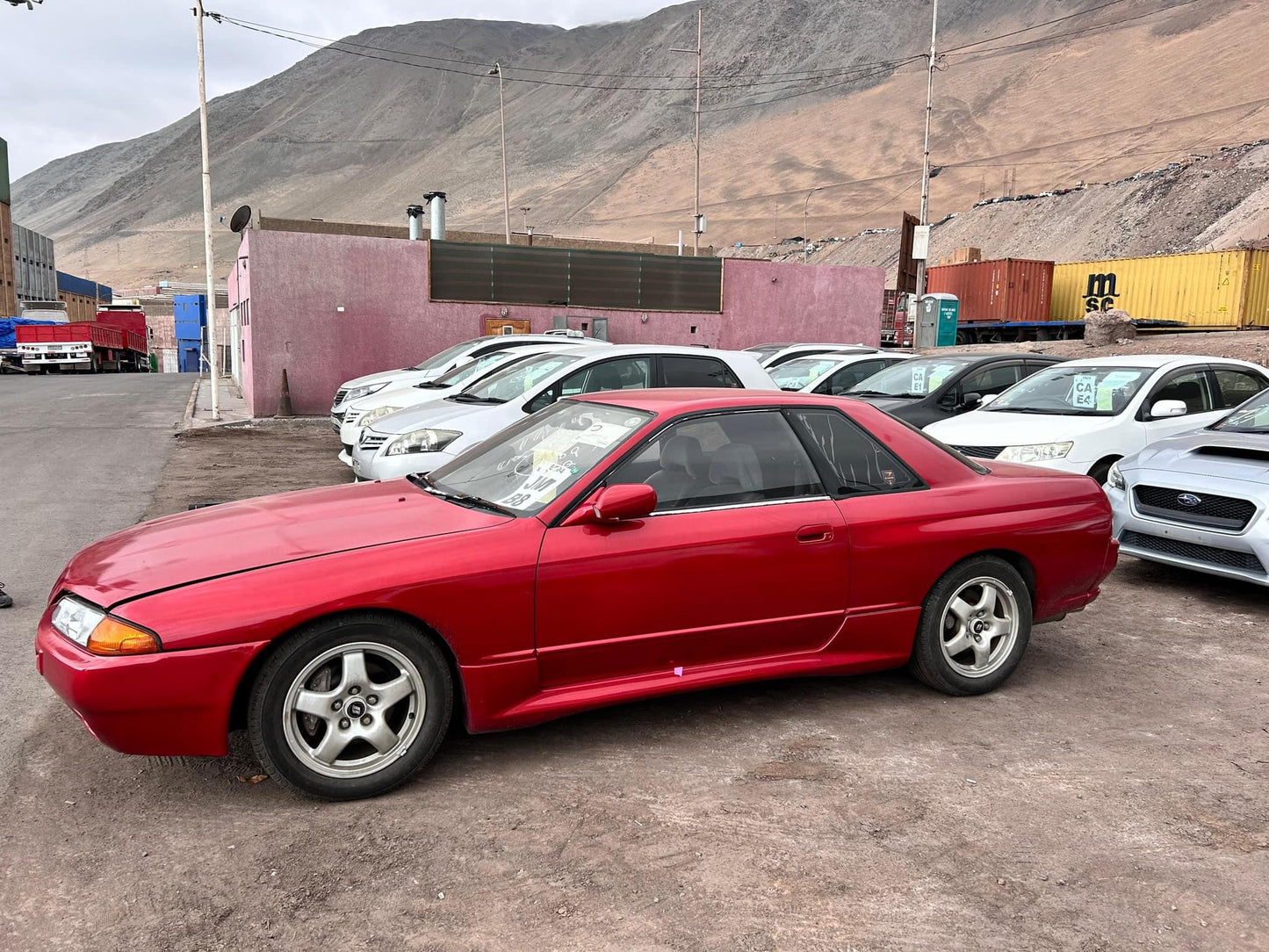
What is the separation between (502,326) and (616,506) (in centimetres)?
1841

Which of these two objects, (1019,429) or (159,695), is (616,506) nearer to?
(159,695)

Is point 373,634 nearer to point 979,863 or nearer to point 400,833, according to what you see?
point 400,833

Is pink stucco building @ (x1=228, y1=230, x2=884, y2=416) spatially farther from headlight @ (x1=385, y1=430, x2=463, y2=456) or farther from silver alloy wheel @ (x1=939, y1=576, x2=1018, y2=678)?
silver alloy wheel @ (x1=939, y1=576, x2=1018, y2=678)

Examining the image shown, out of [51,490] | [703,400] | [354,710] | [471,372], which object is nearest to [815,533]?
[703,400]

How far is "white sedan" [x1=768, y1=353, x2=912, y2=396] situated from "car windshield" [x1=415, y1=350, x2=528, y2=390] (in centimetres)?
342

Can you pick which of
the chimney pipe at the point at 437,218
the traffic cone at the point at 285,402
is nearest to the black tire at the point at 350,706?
the traffic cone at the point at 285,402

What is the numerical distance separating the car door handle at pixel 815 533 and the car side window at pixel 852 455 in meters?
0.23

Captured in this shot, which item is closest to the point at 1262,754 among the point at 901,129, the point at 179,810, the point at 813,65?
the point at 179,810

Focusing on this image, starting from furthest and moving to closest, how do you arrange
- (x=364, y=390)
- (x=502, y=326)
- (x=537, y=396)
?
(x=502, y=326)
(x=364, y=390)
(x=537, y=396)

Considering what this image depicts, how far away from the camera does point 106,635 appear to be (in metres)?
3.06

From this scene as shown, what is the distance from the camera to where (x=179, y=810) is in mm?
3260

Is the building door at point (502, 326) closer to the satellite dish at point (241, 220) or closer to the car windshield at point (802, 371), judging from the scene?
the satellite dish at point (241, 220)

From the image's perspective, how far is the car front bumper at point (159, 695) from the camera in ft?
9.89

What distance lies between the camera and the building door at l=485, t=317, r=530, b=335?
2134 centimetres
